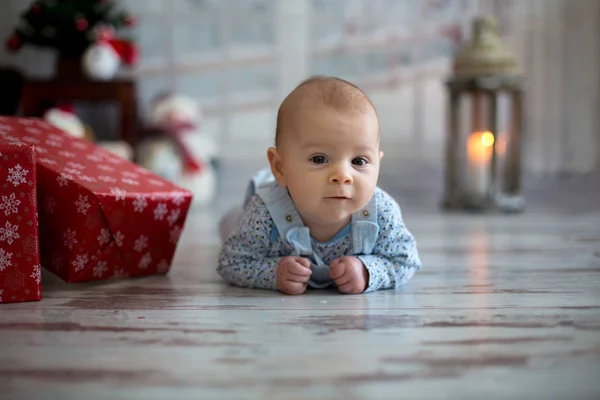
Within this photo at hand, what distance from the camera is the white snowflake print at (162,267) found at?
60.4 inches

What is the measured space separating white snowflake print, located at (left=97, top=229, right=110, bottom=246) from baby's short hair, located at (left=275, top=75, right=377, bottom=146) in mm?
377

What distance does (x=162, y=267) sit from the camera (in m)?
1.54

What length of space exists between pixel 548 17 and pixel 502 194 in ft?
3.58

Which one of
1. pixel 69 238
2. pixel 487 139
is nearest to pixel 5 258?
pixel 69 238

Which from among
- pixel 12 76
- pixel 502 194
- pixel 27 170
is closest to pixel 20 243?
pixel 27 170

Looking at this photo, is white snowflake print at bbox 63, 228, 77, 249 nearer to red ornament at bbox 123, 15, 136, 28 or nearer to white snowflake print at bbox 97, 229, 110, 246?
white snowflake print at bbox 97, 229, 110, 246

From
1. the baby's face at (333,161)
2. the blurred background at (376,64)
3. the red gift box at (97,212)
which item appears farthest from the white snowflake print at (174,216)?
the blurred background at (376,64)

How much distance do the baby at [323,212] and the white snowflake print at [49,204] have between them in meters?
0.31

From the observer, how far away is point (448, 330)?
107cm

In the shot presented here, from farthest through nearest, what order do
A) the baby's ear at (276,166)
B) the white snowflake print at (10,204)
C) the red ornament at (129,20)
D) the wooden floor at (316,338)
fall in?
1. the red ornament at (129,20)
2. the baby's ear at (276,166)
3. the white snowflake print at (10,204)
4. the wooden floor at (316,338)

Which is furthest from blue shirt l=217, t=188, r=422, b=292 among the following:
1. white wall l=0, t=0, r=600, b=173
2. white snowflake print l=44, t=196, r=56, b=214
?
white wall l=0, t=0, r=600, b=173

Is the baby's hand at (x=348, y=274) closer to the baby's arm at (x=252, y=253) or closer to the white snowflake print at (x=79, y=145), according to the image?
the baby's arm at (x=252, y=253)

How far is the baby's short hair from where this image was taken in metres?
1.24

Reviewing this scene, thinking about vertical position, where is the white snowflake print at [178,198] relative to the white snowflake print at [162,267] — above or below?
above
